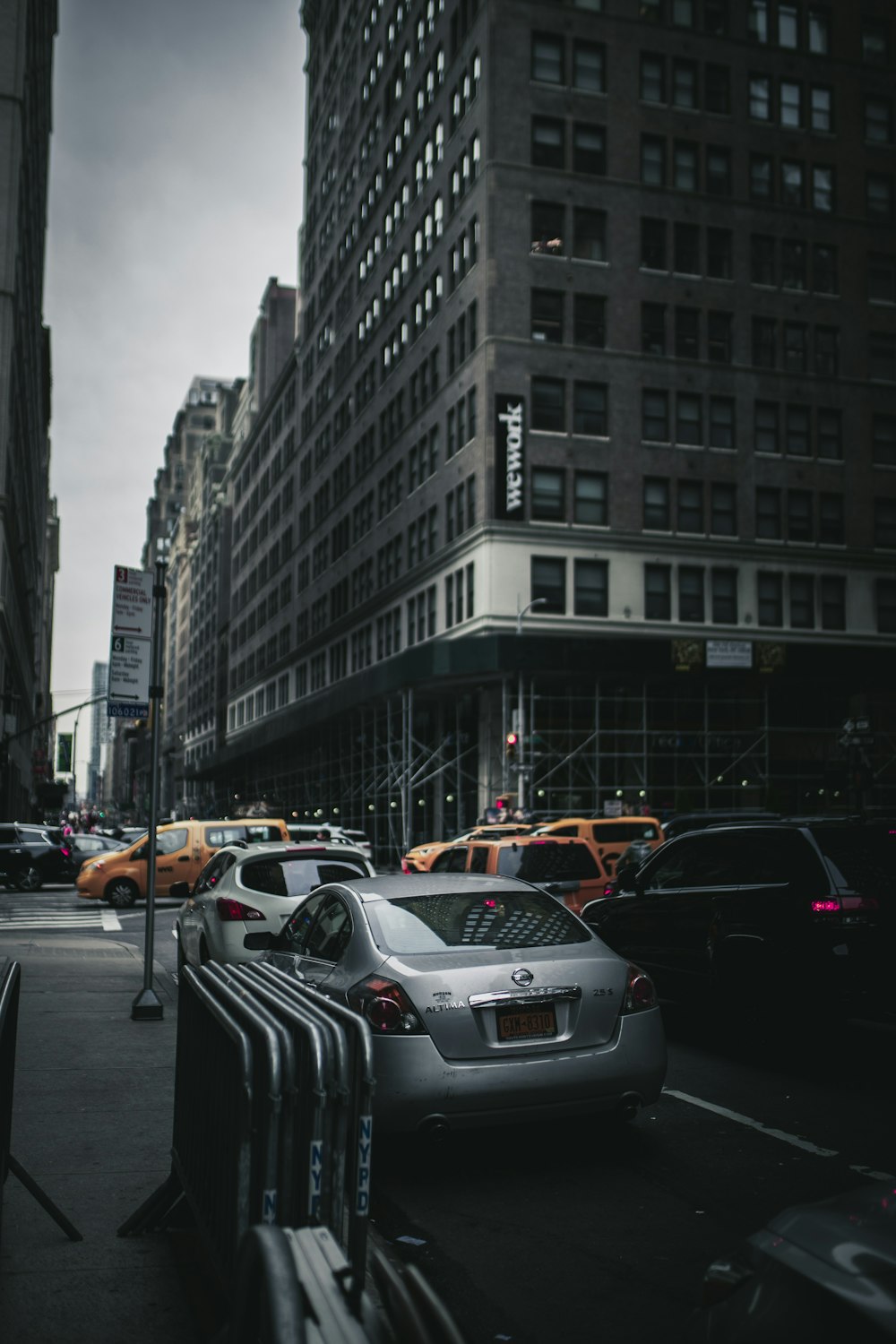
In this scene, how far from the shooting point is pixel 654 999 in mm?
6684

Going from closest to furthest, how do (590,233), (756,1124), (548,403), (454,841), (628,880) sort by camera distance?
(756,1124) → (628,880) → (454,841) → (548,403) → (590,233)

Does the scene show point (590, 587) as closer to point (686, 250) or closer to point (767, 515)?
point (767, 515)

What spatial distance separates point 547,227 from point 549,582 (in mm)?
13480

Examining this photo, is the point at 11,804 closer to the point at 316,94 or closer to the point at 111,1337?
the point at 316,94

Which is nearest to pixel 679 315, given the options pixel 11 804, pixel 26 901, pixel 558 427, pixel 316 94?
pixel 558 427

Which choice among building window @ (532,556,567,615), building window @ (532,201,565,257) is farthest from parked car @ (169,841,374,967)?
building window @ (532,201,565,257)

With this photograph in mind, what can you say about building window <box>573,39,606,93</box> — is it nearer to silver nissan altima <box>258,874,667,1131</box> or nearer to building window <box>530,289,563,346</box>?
building window <box>530,289,563,346</box>

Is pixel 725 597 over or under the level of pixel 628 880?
over

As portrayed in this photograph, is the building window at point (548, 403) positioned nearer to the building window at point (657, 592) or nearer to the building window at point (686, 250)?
the building window at point (657, 592)

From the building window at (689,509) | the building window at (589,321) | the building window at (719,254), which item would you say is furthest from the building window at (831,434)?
the building window at (589,321)

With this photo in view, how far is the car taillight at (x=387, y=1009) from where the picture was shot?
19.6 feet

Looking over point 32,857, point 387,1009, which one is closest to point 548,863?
point 387,1009

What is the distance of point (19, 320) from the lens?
45.8 m

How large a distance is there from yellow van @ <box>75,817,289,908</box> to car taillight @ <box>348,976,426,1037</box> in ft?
70.1
